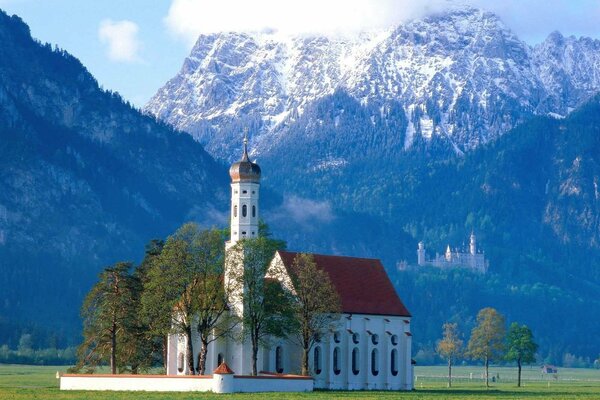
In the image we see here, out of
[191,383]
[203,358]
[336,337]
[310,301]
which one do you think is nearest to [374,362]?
[336,337]

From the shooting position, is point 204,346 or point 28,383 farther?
point 28,383

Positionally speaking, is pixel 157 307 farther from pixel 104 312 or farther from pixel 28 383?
pixel 28 383

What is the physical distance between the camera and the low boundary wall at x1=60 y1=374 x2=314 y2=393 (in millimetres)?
147500

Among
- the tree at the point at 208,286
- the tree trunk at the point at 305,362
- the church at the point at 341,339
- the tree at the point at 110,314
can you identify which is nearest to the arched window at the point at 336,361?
the church at the point at 341,339

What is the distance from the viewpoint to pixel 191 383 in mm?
149750

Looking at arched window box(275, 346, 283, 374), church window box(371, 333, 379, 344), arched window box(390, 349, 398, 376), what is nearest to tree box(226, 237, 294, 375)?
arched window box(275, 346, 283, 374)

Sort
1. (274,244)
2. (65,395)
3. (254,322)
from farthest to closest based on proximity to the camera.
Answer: (274,244)
(254,322)
(65,395)

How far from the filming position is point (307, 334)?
536 ft

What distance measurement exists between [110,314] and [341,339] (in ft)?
84.9

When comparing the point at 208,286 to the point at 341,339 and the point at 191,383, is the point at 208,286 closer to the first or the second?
the point at 191,383

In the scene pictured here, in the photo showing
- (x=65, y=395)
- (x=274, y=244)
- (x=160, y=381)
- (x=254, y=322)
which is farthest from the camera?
(x=274, y=244)

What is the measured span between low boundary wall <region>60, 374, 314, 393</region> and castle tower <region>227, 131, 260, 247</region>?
19.0 m

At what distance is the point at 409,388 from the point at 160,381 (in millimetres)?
37076

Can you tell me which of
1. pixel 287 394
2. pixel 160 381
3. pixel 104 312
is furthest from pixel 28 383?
pixel 287 394
